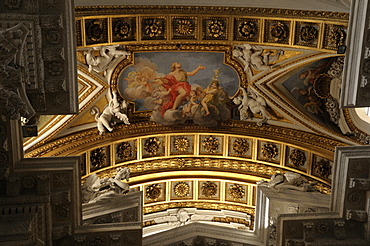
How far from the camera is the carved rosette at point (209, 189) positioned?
1488 centimetres

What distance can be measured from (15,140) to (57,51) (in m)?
1.83

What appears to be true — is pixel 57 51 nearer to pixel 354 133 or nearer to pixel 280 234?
pixel 280 234

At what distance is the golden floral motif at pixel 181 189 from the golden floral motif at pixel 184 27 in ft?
14.9

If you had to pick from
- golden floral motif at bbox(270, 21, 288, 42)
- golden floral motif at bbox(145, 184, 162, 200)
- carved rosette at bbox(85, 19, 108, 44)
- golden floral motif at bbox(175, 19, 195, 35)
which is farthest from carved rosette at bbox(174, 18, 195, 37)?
golden floral motif at bbox(145, 184, 162, 200)

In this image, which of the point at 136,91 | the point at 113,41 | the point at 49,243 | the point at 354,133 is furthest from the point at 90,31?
the point at 354,133

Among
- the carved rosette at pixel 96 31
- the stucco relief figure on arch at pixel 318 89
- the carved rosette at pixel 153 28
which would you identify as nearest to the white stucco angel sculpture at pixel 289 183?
the stucco relief figure on arch at pixel 318 89

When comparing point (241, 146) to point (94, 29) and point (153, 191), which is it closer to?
point (153, 191)

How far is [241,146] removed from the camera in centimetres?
1460

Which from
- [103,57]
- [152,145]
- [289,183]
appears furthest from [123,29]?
[289,183]

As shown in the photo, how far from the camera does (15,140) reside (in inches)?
357

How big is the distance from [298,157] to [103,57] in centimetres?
598

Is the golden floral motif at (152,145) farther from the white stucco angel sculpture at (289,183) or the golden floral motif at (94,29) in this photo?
the golden floral motif at (94,29)

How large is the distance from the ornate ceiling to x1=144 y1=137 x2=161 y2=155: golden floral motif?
0.03 meters

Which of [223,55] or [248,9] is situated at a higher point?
[248,9]
